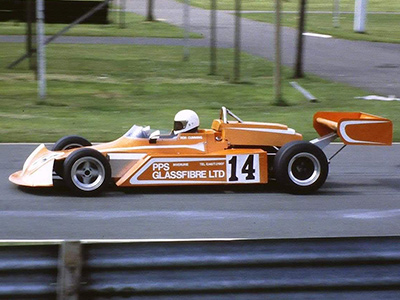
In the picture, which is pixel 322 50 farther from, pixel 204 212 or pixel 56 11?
pixel 204 212

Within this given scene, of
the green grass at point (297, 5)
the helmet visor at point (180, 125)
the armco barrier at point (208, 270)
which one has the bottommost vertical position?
the armco barrier at point (208, 270)

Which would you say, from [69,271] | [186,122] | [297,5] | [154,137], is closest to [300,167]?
[186,122]

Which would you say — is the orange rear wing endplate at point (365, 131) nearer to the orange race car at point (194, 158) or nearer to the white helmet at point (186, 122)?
the orange race car at point (194, 158)

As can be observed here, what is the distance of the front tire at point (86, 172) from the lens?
917 cm

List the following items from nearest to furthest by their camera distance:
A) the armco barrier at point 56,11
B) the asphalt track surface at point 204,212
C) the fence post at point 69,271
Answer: the fence post at point 69,271
the asphalt track surface at point 204,212
the armco barrier at point 56,11

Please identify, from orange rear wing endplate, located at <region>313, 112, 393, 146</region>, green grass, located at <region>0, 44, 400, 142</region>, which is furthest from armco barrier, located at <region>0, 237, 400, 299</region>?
green grass, located at <region>0, 44, 400, 142</region>

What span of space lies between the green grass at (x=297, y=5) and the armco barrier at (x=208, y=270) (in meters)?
41.6

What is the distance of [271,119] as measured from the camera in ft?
51.9

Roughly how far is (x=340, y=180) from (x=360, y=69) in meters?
14.4

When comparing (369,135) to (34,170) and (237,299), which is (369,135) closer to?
(34,170)

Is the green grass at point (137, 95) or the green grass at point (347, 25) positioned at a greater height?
the green grass at point (347, 25)

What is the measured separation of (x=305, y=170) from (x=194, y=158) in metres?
1.36

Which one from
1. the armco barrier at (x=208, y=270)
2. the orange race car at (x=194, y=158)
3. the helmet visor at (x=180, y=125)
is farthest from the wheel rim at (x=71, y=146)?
the armco barrier at (x=208, y=270)

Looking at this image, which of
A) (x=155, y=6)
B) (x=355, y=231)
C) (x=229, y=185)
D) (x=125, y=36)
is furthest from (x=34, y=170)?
(x=155, y=6)
